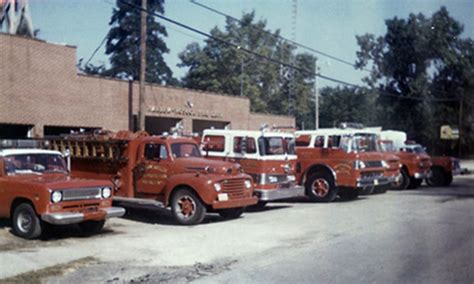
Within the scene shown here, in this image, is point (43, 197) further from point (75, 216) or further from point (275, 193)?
point (275, 193)

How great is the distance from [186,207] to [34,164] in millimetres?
3270

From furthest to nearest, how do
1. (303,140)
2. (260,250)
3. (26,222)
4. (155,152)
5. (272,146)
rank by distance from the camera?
(303,140) → (272,146) → (155,152) → (26,222) → (260,250)

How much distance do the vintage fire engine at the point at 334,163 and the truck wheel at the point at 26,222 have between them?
9663mm

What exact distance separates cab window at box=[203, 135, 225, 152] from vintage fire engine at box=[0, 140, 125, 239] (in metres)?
4.57

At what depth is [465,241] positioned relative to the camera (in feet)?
35.3

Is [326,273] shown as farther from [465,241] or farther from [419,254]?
[465,241]

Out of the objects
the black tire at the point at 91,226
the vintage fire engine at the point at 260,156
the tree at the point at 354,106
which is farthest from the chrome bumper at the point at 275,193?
the black tire at the point at 91,226

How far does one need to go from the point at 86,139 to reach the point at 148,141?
70.0 inches

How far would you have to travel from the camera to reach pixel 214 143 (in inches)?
639

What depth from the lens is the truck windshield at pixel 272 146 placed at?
15.9m

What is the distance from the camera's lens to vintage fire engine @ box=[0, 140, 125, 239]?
35.8 ft

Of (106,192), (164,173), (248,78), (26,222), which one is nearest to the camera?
(26,222)

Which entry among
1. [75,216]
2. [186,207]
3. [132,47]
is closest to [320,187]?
[186,207]

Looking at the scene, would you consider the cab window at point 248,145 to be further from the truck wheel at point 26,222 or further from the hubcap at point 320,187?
the truck wheel at point 26,222
